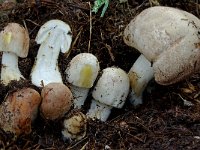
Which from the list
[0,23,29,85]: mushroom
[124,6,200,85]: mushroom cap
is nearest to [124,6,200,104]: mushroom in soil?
[124,6,200,85]: mushroom cap

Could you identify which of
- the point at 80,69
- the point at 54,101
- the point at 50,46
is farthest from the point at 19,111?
the point at 50,46

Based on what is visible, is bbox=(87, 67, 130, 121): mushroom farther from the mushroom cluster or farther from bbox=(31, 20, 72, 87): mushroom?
bbox=(31, 20, 72, 87): mushroom

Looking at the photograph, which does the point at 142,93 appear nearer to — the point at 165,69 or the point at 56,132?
the point at 165,69

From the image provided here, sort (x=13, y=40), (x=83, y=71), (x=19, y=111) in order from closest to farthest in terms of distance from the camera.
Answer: (x=19, y=111) → (x=13, y=40) → (x=83, y=71)

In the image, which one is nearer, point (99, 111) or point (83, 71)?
point (83, 71)

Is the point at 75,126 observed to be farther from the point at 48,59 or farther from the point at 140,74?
the point at 140,74

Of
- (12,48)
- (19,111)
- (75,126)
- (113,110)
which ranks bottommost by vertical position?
(113,110)

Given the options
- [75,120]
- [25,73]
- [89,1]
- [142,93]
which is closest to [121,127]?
[75,120]
